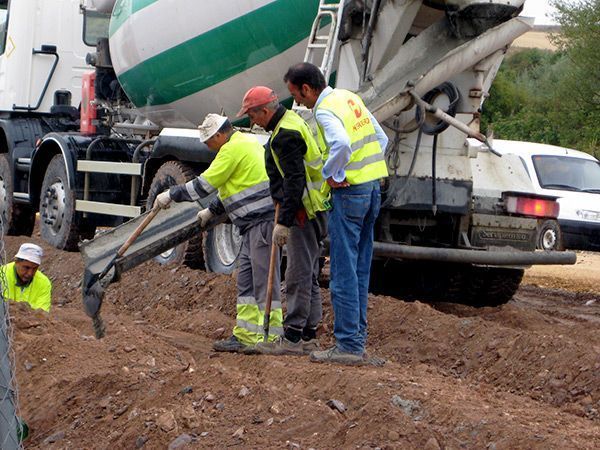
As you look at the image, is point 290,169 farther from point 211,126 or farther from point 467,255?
point 467,255

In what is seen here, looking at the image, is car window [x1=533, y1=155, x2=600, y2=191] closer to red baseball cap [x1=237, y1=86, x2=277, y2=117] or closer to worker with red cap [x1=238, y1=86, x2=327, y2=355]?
worker with red cap [x1=238, y1=86, x2=327, y2=355]

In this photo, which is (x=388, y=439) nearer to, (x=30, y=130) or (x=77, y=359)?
(x=77, y=359)

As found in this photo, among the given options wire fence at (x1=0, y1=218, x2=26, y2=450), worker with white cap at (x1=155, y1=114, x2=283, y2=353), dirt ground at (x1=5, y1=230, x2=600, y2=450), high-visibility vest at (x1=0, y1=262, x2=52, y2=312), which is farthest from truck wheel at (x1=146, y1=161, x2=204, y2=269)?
wire fence at (x1=0, y1=218, x2=26, y2=450)

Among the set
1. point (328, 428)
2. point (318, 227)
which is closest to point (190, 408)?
point (328, 428)

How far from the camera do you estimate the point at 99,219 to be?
43.8 ft

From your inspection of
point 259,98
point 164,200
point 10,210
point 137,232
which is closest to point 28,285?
point 137,232

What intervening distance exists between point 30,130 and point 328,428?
31.8 feet

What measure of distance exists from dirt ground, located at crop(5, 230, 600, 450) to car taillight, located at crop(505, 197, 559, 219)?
100cm

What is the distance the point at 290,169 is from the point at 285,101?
322 cm

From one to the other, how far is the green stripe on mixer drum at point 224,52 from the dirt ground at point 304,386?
6.52 ft

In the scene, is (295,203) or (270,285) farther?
(270,285)

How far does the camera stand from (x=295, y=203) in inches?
299

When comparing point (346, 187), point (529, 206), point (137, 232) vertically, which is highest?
point (346, 187)

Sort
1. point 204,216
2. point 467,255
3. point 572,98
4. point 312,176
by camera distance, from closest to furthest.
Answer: point 312,176
point 204,216
point 467,255
point 572,98
